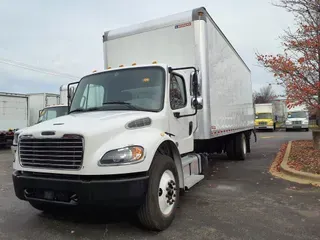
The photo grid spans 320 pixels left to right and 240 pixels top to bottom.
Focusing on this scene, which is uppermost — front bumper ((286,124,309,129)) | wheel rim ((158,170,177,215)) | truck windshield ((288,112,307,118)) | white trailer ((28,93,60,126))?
white trailer ((28,93,60,126))

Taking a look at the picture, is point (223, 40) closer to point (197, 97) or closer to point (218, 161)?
point (197, 97)

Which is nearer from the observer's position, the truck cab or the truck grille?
the truck grille

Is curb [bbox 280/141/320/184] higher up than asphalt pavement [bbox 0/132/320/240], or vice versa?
curb [bbox 280/141/320/184]

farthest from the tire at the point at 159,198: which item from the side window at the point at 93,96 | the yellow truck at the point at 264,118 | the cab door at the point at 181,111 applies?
the yellow truck at the point at 264,118

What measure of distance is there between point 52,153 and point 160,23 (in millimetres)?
4100

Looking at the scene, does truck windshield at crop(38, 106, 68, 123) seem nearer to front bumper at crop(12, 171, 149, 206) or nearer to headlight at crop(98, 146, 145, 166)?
front bumper at crop(12, 171, 149, 206)

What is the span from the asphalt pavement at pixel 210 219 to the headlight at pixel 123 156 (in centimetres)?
100

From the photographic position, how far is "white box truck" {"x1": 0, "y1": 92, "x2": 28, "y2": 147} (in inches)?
695

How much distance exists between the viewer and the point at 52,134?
4004 mm

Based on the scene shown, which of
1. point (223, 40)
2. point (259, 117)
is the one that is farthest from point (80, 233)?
point (259, 117)

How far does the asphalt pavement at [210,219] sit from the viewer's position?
414 centimetres

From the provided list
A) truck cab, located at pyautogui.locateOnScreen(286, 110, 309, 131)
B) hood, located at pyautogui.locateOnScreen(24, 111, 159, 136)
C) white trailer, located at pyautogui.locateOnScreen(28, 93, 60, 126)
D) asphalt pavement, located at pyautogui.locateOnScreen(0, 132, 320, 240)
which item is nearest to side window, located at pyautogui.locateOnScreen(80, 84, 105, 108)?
hood, located at pyautogui.locateOnScreen(24, 111, 159, 136)

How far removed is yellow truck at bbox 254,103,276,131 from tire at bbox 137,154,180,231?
2878cm

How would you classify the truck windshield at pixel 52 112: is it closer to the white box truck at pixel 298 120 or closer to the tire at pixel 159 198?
the tire at pixel 159 198
